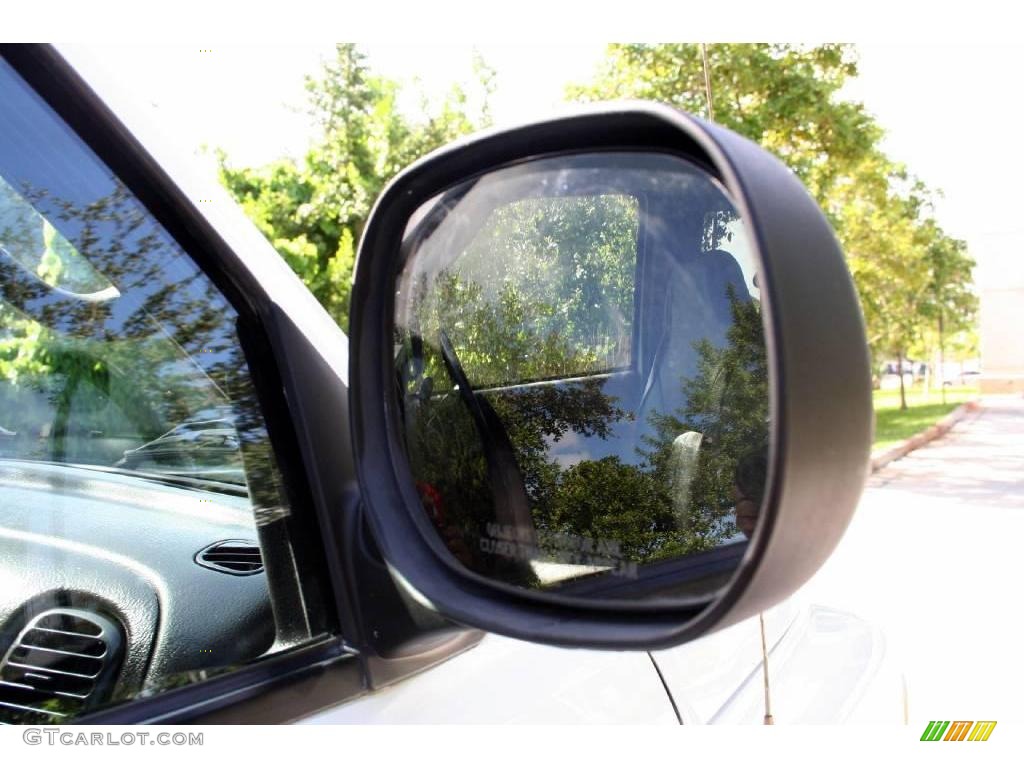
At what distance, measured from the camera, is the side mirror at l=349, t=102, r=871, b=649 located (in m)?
1.34

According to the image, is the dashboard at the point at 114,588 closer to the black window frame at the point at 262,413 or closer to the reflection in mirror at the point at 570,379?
the black window frame at the point at 262,413

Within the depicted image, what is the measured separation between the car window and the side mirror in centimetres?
21

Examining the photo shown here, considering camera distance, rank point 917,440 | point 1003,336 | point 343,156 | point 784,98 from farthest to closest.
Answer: point 1003,336 → point 917,440 → point 343,156 → point 784,98

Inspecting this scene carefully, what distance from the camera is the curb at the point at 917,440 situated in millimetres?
13961

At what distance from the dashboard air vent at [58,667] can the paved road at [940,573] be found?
175 cm

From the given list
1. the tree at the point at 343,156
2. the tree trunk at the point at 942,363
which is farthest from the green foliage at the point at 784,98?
the tree trunk at the point at 942,363

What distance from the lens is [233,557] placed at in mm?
1461

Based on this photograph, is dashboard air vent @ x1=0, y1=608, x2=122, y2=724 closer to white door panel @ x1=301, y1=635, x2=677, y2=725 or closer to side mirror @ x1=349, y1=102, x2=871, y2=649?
white door panel @ x1=301, y1=635, x2=677, y2=725

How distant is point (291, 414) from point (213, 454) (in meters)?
0.13

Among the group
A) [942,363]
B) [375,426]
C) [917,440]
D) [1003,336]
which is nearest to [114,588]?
[375,426]

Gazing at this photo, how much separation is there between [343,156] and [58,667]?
12.4 metres

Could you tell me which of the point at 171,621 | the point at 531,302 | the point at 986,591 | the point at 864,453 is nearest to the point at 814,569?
the point at 864,453

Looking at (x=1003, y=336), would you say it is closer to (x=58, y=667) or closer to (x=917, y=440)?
(x=917, y=440)

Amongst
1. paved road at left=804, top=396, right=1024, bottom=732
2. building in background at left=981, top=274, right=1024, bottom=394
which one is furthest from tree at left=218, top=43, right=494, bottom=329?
building in background at left=981, top=274, right=1024, bottom=394
